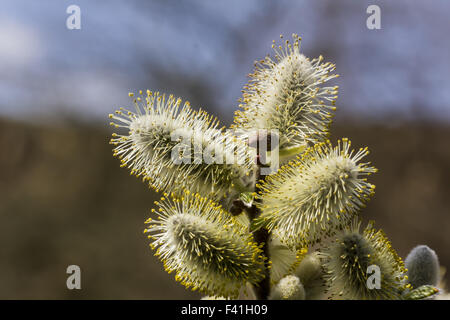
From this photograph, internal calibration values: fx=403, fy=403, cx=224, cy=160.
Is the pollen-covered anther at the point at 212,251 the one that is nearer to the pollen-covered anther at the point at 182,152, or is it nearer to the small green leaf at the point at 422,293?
the pollen-covered anther at the point at 182,152

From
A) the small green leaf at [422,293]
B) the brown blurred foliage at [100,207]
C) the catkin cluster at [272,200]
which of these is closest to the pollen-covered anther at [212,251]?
the catkin cluster at [272,200]

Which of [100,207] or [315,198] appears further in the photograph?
[100,207]

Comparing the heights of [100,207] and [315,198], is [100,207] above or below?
above

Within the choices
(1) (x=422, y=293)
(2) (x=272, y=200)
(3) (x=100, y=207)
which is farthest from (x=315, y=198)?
(3) (x=100, y=207)

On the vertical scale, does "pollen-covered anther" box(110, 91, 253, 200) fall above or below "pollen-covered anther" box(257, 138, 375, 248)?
above

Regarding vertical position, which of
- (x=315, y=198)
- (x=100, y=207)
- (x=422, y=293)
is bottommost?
(x=422, y=293)

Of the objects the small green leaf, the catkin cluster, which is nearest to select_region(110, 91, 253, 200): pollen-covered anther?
the catkin cluster

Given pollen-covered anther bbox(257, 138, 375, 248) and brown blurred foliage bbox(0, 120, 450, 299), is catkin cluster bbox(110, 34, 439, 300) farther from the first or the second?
brown blurred foliage bbox(0, 120, 450, 299)

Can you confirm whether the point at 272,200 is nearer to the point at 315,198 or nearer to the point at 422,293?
the point at 315,198
